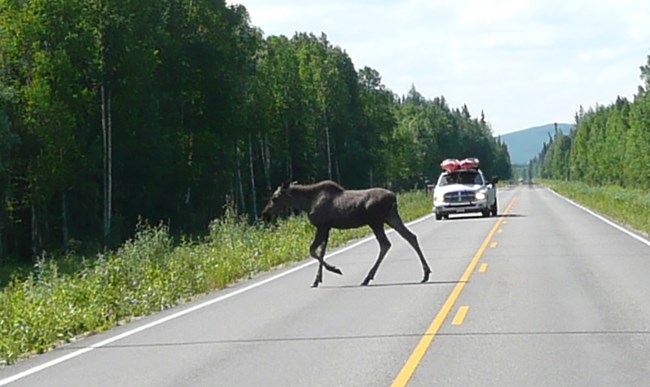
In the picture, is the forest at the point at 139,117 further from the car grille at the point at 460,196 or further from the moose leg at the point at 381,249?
the car grille at the point at 460,196

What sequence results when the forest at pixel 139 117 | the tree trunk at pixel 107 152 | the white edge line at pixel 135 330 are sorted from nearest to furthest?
the white edge line at pixel 135 330
the forest at pixel 139 117
the tree trunk at pixel 107 152

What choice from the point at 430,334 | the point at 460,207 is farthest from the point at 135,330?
the point at 460,207

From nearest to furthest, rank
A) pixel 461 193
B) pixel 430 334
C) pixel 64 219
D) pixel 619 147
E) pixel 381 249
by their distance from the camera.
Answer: pixel 430 334 < pixel 381 249 < pixel 461 193 < pixel 64 219 < pixel 619 147

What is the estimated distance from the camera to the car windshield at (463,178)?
4444 cm

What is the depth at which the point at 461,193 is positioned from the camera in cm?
4362

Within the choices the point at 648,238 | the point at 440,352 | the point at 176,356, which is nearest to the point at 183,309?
the point at 176,356

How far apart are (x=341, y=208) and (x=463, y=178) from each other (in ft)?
90.0

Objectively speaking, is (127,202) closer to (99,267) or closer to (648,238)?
(648,238)

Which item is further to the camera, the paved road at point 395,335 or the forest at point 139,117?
the forest at point 139,117

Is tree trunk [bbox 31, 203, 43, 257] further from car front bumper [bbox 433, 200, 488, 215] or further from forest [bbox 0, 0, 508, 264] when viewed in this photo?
car front bumper [bbox 433, 200, 488, 215]

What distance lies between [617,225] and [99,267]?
23.1 meters

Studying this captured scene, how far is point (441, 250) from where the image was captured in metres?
25.8

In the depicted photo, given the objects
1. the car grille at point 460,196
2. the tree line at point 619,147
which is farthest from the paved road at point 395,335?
the tree line at point 619,147

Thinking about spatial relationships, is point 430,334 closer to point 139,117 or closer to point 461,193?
point 461,193
